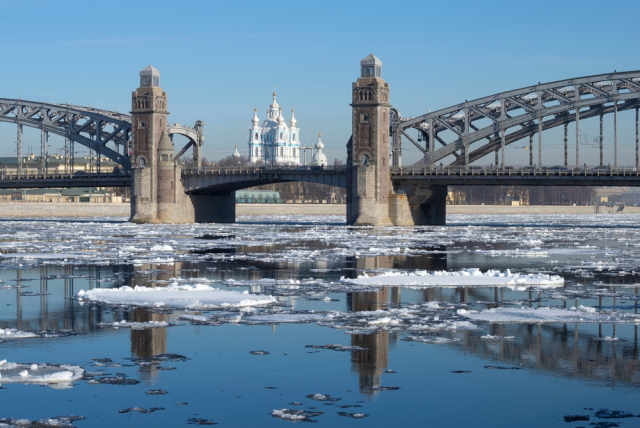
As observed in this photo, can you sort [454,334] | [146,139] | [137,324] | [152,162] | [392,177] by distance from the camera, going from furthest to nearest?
[146,139] < [152,162] < [392,177] < [137,324] < [454,334]

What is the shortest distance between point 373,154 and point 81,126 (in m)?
43.5

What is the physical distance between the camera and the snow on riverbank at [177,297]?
25.0m

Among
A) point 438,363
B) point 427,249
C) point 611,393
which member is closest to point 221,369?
point 438,363

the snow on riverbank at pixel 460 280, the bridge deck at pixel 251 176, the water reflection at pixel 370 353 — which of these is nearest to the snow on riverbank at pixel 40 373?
the water reflection at pixel 370 353

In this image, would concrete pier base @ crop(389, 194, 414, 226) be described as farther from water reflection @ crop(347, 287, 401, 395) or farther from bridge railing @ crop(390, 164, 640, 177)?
water reflection @ crop(347, 287, 401, 395)

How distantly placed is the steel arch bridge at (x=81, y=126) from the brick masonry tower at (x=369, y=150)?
27354 millimetres

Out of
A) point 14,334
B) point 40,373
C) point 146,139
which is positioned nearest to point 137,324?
point 14,334

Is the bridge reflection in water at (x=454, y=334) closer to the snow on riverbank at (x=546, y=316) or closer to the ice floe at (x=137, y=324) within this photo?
the ice floe at (x=137, y=324)

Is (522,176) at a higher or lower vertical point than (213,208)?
higher

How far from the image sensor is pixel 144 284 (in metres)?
30.4

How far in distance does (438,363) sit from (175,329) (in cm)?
687

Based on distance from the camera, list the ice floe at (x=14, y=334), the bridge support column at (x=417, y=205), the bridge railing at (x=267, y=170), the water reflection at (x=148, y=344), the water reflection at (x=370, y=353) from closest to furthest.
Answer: the water reflection at (x=370, y=353), the water reflection at (x=148, y=344), the ice floe at (x=14, y=334), the bridge support column at (x=417, y=205), the bridge railing at (x=267, y=170)

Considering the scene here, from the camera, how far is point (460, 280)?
31.7m

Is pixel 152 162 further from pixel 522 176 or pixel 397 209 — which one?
pixel 522 176
